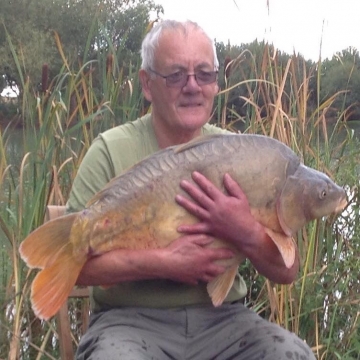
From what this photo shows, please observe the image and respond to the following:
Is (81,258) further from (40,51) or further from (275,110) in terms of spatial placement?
(40,51)

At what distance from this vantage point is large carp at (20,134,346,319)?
1.88m

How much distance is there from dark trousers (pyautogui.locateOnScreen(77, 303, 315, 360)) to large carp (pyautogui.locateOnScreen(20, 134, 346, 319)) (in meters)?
0.27

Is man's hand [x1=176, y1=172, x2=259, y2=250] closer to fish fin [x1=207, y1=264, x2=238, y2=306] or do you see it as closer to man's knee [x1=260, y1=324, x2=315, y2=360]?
fish fin [x1=207, y1=264, x2=238, y2=306]

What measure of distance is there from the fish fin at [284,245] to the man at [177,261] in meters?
0.04

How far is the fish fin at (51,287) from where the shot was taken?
1.87 metres

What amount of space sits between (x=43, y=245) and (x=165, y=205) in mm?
333

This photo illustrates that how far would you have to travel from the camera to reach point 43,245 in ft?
6.15

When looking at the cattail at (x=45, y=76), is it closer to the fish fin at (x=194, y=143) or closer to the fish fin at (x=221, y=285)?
the fish fin at (x=194, y=143)

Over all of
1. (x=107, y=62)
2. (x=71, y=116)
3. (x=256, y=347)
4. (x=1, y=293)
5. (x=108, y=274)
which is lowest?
(x=1, y=293)

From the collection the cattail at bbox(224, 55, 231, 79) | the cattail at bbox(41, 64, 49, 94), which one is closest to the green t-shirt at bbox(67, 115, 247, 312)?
the cattail at bbox(41, 64, 49, 94)

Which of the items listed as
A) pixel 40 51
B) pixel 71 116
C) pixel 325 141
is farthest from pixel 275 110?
pixel 40 51

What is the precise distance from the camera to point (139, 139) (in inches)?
91.4

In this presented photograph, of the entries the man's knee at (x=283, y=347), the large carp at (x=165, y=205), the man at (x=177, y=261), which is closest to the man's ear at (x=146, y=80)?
the man at (x=177, y=261)

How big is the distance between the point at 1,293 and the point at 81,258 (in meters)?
1.17
